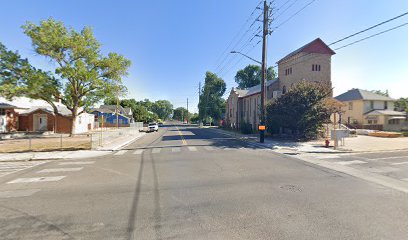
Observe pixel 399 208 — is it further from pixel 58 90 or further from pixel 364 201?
pixel 58 90

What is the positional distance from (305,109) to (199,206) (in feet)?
61.9

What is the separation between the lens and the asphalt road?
13.7 feet

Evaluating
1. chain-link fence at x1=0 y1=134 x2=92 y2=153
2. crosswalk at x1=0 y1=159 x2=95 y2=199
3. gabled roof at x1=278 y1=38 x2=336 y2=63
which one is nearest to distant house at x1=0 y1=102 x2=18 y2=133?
chain-link fence at x1=0 y1=134 x2=92 y2=153

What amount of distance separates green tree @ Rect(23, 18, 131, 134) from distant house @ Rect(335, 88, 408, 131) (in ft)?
139

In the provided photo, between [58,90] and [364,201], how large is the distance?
3076 cm

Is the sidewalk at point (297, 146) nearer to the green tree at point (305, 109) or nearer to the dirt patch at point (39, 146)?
the green tree at point (305, 109)

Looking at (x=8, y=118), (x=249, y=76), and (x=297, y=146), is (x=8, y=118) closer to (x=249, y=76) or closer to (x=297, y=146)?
(x=297, y=146)

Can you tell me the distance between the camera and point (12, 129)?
30.5 meters

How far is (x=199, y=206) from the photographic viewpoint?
543cm

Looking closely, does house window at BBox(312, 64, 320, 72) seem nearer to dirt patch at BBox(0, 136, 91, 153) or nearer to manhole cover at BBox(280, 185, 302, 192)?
manhole cover at BBox(280, 185, 302, 192)

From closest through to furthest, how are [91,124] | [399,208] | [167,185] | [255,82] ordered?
[399,208] < [167,185] < [91,124] < [255,82]

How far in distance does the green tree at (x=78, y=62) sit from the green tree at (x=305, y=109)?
21263 millimetres

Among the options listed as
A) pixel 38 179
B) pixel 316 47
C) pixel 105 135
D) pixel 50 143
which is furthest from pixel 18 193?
pixel 316 47

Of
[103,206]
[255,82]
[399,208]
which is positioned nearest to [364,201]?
[399,208]
